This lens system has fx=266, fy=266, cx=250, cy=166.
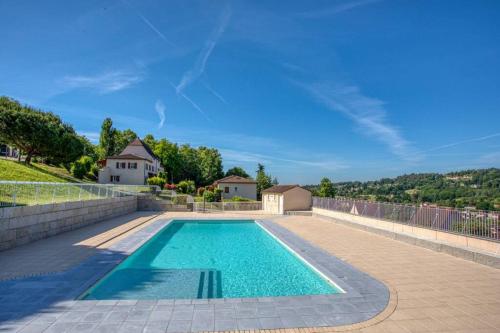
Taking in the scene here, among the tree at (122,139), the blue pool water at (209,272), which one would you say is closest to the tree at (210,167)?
the tree at (122,139)

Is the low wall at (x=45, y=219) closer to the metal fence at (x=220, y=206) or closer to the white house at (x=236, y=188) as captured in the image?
the metal fence at (x=220, y=206)

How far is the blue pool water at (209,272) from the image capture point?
6.14 m

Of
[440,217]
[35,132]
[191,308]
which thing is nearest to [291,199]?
[440,217]

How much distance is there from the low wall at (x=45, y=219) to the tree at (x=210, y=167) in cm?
3462

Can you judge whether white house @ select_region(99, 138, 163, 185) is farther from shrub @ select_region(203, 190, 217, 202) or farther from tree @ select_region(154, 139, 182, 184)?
tree @ select_region(154, 139, 182, 184)

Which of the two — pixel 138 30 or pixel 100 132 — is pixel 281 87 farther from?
pixel 100 132

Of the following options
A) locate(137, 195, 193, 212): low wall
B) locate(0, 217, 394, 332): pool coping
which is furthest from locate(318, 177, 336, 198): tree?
locate(0, 217, 394, 332): pool coping

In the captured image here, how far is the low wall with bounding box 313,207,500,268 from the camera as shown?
7.79 meters

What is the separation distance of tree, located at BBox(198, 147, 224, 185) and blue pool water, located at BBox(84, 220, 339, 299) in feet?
123

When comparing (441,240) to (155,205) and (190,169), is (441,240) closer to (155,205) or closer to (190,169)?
(155,205)

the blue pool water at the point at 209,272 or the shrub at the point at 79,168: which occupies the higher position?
the shrub at the point at 79,168

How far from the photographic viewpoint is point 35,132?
84.9 feet

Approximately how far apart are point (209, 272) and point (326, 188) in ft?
98.8

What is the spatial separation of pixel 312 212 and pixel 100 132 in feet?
152
